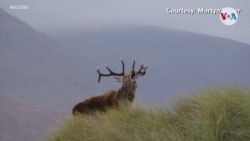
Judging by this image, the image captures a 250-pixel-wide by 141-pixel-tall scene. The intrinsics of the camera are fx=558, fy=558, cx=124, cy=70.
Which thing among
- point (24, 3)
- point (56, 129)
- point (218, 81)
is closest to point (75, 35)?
point (24, 3)

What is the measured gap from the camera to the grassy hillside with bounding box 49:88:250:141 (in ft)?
10.4

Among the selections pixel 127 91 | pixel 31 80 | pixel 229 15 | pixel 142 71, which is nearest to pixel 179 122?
pixel 127 91

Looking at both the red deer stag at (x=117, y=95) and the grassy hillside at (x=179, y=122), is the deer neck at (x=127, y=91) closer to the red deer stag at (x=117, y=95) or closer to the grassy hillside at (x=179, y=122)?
the red deer stag at (x=117, y=95)

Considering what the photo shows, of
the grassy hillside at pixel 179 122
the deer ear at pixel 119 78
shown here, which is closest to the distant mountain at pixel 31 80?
the deer ear at pixel 119 78

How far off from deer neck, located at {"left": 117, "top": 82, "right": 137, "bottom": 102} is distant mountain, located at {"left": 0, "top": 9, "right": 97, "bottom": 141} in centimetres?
63

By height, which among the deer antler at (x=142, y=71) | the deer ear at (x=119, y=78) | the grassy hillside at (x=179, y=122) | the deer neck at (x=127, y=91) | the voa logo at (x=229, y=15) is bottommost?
the grassy hillside at (x=179, y=122)

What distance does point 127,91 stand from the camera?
4.16 meters

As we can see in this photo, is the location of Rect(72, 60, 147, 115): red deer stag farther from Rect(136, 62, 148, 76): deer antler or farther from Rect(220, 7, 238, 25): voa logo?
Rect(220, 7, 238, 25): voa logo

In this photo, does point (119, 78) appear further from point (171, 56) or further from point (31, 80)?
point (31, 80)

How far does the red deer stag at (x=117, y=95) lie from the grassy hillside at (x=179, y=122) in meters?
0.21

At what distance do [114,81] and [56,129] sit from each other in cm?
57

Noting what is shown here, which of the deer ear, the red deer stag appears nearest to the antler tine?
the red deer stag

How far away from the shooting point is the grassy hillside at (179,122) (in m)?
3.16

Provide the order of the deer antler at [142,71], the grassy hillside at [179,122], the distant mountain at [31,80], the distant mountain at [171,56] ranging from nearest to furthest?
the grassy hillside at [179,122], the deer antler at [142,71], the distant mountain at [171,56], the distant mountain at [31,80]
